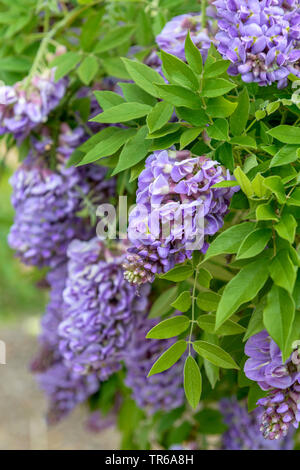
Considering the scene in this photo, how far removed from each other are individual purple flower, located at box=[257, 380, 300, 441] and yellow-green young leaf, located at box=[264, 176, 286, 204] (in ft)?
0.47

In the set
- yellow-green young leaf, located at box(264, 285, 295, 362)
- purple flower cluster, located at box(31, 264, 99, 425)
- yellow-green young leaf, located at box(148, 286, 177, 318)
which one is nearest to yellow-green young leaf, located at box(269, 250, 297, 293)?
yellow-green young leaf, located at box(264, 285, 295, 362)

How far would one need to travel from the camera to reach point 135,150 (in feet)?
1.68

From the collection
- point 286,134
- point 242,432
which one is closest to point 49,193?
point 286,134

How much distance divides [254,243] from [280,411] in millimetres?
130

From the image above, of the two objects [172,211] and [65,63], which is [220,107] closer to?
[172,211]

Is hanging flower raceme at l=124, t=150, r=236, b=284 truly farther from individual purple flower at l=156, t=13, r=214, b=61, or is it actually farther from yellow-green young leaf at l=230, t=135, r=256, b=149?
individual purple flower at l=156, t=13, r=214, b=61

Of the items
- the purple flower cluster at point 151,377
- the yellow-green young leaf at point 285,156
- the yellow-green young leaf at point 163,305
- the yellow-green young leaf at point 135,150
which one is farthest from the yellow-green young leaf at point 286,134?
the purple flower cluster at point 151,377

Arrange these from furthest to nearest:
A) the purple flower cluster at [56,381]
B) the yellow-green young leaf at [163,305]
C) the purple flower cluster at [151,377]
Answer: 1. the purple flower cluster at [56,381]
2. the purple flower cluster at [151,377]
3. the yellow-green young leaf at [163,305]

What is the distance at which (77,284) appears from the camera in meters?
0.67

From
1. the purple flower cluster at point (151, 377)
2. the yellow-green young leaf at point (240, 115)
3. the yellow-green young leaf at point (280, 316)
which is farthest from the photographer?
the purple flower cluster at point (151, 377)

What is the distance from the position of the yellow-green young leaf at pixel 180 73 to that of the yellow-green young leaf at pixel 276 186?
0.37 feet

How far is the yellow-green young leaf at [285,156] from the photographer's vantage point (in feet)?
1.49

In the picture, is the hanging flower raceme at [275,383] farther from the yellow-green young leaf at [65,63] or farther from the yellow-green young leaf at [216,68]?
the yellow-green young leaf at [65,63]
